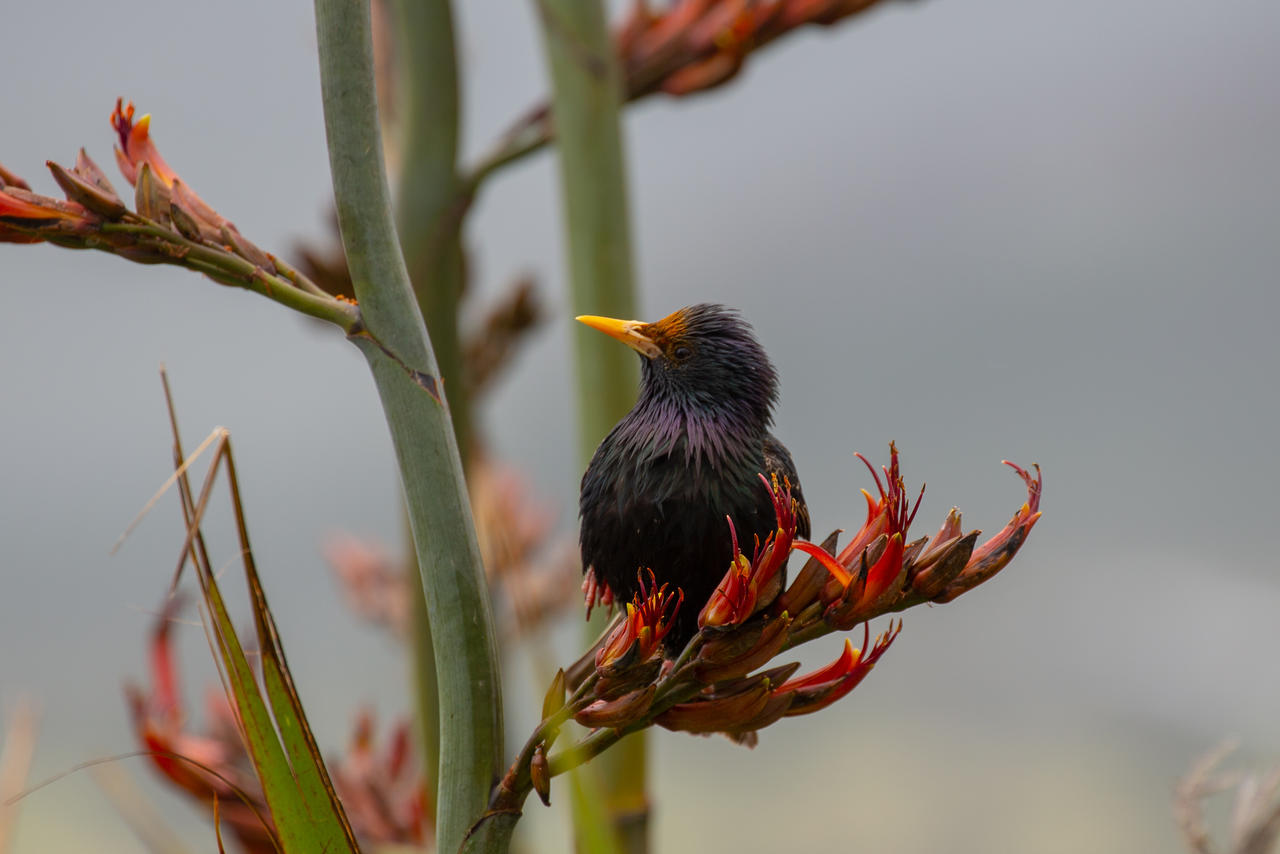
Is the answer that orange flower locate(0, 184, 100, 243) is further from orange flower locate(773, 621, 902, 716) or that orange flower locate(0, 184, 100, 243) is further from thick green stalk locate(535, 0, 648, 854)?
thick green stalk locate(535, 0, 648, 854)

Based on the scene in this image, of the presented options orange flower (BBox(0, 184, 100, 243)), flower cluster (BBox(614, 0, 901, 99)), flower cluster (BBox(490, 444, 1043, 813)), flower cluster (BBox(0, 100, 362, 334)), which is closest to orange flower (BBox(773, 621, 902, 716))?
flower cluster (BBox(490, 444, 1043, 813))

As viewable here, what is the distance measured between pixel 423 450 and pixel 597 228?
0.50 metres

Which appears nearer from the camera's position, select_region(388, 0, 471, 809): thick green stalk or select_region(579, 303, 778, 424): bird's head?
select_region(579, 303, 778, 424): bird's head

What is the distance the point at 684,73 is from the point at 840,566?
→ 777 mm

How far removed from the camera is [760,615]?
0.46 meters

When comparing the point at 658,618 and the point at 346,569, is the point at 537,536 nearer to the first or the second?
the point at 346,569

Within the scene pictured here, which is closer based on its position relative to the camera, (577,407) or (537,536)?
(577,407)

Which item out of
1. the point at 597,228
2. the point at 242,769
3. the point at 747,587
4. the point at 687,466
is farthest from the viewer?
the point at 242,769

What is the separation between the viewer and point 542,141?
A: 1.13 m

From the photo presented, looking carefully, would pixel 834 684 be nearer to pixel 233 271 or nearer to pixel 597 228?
pixel 233 271

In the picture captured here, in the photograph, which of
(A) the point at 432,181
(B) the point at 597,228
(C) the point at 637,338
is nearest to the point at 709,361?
(C) the point at 637,338

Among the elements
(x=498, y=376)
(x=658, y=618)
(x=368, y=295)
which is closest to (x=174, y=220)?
(x=368, y=295)

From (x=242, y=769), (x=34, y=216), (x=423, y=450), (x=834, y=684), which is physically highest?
(x=34, y=216)

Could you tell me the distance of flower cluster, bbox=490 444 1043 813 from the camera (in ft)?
1.46
